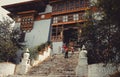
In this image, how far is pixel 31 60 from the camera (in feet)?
66.5

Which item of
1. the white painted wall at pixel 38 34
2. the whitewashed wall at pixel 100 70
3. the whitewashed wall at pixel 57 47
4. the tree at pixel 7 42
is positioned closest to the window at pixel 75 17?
the whitewashed wall at pixel 57 47

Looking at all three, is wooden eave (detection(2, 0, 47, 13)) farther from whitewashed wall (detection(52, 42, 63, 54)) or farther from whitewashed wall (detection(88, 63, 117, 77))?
whitewashed wall (detection(88, 63, 117, 77))

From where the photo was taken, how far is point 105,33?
12.8 metres

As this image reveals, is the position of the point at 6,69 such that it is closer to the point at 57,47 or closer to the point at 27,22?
the point at 57,47

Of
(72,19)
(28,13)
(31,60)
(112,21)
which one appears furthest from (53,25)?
(112,21)

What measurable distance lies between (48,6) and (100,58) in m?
17.3

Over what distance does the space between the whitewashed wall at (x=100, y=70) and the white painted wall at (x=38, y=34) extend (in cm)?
1419

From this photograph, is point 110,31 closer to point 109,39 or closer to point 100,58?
point 109,39

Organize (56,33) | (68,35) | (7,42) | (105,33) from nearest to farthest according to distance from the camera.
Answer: (105,33)
(7,42)
(56,33)
(68,35)

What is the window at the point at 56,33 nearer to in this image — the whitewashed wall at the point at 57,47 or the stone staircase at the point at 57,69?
the whitewashed wall at the point at 57,47

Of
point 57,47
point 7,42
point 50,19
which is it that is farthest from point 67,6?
point 7,42

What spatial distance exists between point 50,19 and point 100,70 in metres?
15.9

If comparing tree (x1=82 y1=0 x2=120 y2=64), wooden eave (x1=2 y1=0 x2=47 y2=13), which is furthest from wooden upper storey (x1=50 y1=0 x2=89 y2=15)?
tree (x1=82 y1=0 x2=120 y2=64)

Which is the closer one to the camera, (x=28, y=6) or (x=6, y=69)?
(x=6, y=69)
